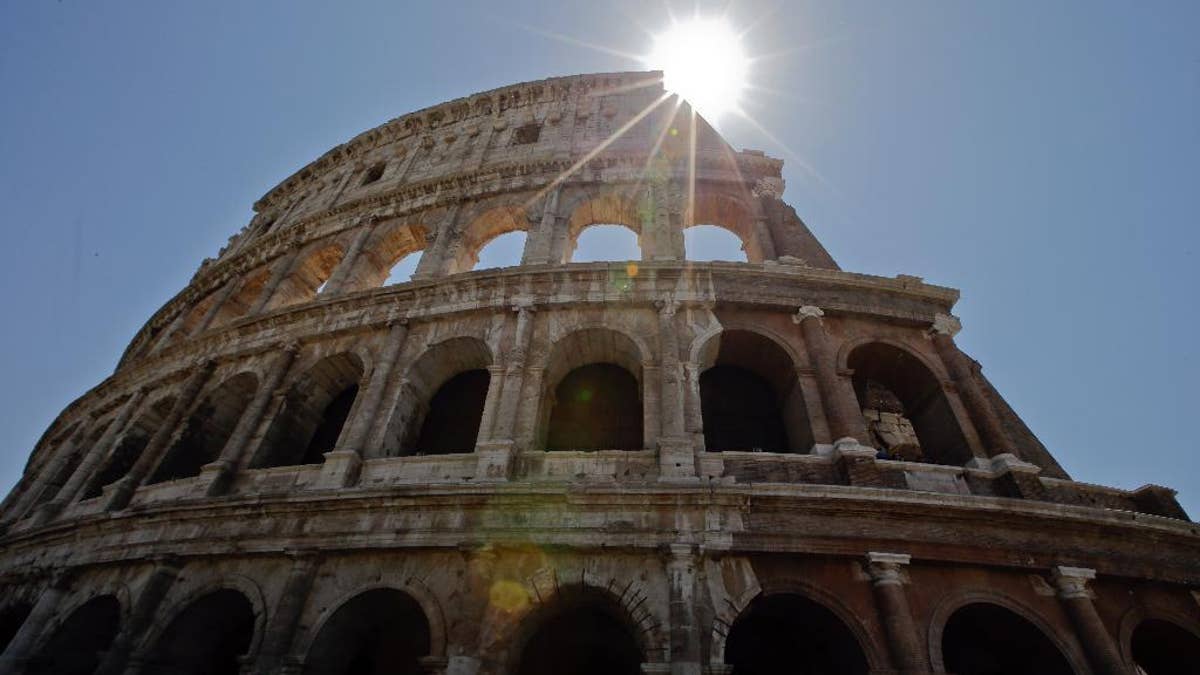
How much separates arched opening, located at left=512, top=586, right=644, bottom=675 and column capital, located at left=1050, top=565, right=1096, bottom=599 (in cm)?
518

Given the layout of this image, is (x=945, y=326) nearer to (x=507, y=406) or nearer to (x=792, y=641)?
(x=792, y=641)

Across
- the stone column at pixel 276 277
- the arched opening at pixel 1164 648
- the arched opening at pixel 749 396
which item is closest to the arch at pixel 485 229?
the stone column at pixel 276 277

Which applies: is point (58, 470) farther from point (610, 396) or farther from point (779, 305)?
point (779, 305)

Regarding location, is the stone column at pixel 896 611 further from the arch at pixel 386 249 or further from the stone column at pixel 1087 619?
the arch at pixel 386 249

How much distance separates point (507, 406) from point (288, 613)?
374 cm

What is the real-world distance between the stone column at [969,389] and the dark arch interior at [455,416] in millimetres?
7792

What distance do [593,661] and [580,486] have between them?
254 cm

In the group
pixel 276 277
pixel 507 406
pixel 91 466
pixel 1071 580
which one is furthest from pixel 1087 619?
pixel 91 466

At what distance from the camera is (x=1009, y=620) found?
6852 millimetres

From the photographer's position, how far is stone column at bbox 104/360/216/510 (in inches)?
389

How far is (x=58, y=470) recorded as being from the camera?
13.2m

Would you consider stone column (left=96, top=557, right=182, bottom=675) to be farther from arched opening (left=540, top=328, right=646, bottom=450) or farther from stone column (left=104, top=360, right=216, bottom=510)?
arched opening (left=540, top=328, right=646, bottom=450)

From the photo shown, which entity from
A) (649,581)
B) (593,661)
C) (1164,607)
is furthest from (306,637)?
(1164,607)

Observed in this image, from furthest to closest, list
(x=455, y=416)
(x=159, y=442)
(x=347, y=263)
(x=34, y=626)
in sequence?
1. (x=347, y=263)
2. (x=159, y=442)
3. (x=455, y=416)
4. (x=34, y=626)
